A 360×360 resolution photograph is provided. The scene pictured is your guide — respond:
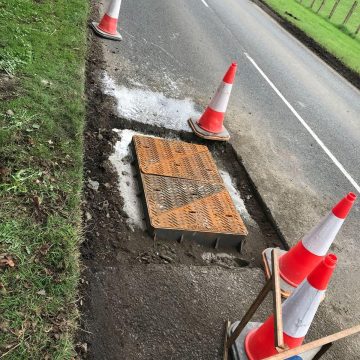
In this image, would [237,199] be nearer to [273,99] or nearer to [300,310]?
[300,310]

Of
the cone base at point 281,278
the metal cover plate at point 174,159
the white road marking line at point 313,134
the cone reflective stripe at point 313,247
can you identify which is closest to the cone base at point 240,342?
the cone base at point 281,278

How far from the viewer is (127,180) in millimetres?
4340

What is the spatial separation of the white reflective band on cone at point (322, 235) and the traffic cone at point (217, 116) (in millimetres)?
2222

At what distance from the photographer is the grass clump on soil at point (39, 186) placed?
8.55 feet

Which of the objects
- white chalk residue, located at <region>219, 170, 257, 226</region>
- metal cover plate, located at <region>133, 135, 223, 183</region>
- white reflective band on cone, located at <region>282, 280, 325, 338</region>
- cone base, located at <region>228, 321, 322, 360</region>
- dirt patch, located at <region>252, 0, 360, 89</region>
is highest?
white reflective band on cone, located at <region>282, 280, 325, 338</region>

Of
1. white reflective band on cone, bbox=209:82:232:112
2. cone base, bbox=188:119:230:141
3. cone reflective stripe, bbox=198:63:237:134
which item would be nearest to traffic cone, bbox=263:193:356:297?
cone base, bbox=188:119:230:141

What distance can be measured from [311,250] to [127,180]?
1.83 m

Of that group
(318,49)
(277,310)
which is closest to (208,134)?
(277,310)

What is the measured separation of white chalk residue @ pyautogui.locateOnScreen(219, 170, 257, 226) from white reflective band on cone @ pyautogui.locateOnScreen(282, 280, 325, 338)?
174cm

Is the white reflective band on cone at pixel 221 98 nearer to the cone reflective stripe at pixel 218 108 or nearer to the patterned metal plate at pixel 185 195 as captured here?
the cone reflective stripe at pixel 218 108

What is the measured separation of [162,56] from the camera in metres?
7.68

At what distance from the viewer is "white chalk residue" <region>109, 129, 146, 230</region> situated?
3938 millimetres

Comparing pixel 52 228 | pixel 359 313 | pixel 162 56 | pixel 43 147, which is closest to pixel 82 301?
pixel 52 228

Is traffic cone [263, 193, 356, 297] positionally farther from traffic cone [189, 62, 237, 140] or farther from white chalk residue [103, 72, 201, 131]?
white chalk residue [103, 72, 201, 131]
